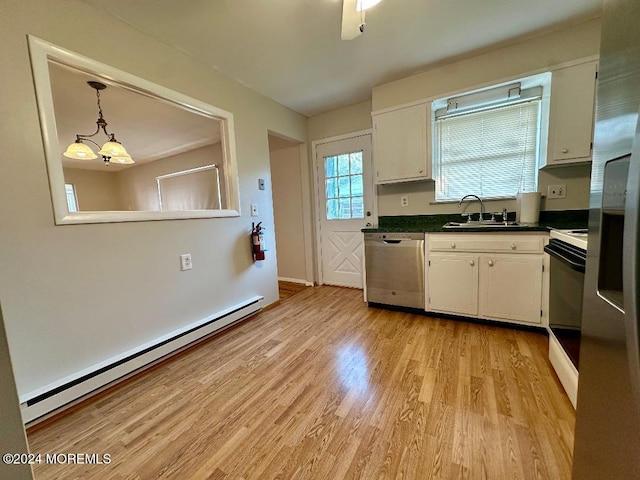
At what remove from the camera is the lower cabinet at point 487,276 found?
6.57ft

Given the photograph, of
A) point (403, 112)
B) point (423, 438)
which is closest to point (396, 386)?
point (423, 438)

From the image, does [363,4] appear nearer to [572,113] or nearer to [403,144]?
[403,144]

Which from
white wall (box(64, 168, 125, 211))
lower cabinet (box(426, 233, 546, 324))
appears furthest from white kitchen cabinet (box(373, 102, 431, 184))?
white wall (box(64, 168, 125, 211))

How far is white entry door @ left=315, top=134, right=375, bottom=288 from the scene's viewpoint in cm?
332

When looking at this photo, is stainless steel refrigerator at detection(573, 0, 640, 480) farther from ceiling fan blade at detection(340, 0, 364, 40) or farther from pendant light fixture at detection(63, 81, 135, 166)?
pendant light fixture at detection(63, 81, 135, 166)

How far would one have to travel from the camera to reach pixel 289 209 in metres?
3.86

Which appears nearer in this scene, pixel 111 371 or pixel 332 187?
pixel 111 371

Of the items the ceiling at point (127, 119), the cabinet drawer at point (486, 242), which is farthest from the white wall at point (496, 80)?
the ceiling at point (127, 119)

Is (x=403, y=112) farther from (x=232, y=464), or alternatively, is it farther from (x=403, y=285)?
(x=232, y=464)

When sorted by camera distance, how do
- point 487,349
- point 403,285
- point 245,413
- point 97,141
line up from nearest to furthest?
point 245,413 → point 487,349 → point 403,285 → point 97,141

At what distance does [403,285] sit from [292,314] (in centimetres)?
119

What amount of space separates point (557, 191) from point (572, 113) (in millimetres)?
637

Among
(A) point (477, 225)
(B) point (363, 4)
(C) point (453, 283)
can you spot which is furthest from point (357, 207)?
(B) point (363, 4)

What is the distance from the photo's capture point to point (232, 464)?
43.6 inches
